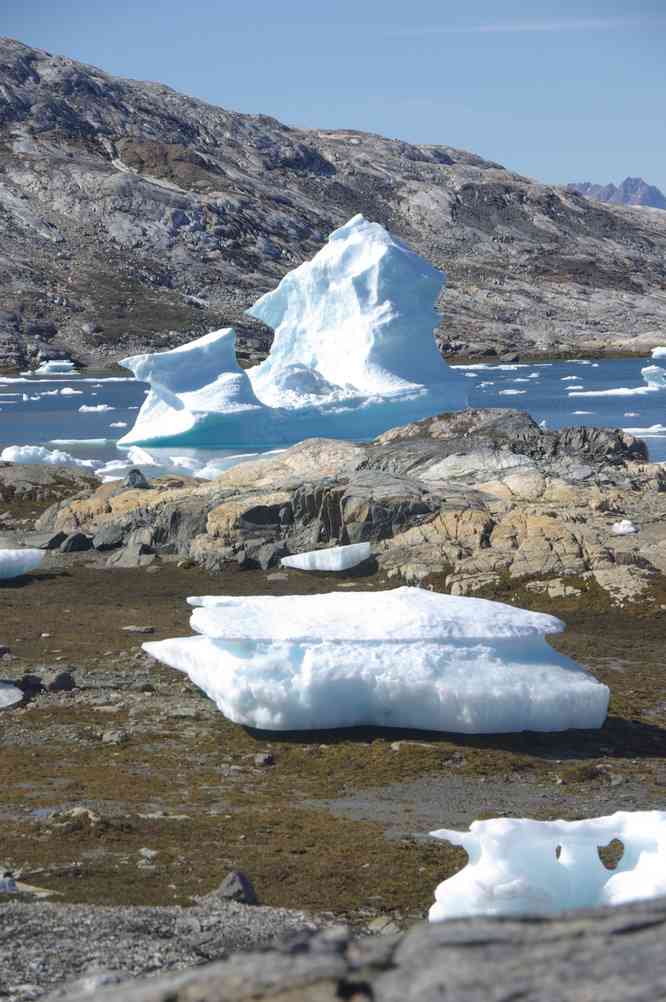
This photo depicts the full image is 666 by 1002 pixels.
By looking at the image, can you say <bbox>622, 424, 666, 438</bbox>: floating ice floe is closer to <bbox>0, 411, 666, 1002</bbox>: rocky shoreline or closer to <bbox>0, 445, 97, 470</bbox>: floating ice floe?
<bbox>0, 411, 666, 1002</bbox>: rocky shoreline

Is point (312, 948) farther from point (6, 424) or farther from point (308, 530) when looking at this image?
point (6, 424)

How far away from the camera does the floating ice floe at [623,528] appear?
20.0 meters

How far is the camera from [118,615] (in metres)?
18.0

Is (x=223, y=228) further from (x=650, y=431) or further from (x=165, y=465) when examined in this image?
(x=165, y=465)

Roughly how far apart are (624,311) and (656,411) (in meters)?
65.9

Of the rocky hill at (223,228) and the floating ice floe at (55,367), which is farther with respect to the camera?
the rocky hill at (223,228)

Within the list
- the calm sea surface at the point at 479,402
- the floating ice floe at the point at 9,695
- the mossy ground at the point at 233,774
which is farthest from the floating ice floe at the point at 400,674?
the calm sea surface at the point at 479,402

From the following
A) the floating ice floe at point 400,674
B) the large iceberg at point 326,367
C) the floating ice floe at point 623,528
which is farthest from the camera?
the large iceberg at point 326,367

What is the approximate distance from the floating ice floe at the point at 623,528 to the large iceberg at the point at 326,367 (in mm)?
19674

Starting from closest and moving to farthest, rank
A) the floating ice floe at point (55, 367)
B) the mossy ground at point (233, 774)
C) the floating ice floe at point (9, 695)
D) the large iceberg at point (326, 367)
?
1. the mossy ground at point (233, 774)
2. the floating ice floe at point (9, 695)
3. the large iceberg at point (326, 367)
4. the floating ice floe at point (55, 367)

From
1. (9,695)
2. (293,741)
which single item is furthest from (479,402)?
(293,741)

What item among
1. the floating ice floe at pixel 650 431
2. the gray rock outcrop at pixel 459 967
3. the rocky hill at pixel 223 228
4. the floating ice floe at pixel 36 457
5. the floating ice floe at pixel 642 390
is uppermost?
the rocky hill at pixel 223 228

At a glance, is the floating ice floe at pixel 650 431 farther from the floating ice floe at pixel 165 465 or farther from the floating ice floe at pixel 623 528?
the floating ice floe at pixel 623 528

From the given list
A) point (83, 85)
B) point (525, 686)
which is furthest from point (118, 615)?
point (83, 85)
